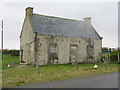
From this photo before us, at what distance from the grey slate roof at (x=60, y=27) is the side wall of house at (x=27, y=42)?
1.33 m

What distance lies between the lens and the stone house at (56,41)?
972 inches

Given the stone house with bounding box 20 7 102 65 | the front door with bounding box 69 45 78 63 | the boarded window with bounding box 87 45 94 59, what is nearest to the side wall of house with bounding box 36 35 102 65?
the stone house with bounding box 20 7 102 65

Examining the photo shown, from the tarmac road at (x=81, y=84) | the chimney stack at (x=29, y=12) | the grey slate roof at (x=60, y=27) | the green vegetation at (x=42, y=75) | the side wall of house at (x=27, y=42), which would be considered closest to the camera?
the tarmac road at (x=81, y=84)

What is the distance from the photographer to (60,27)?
91.2 ft

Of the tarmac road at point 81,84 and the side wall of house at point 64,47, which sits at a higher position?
the side wall of house at point 64,47

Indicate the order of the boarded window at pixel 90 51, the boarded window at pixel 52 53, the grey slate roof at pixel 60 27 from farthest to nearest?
the boarded window at pixel 90 51 → the grey slate roof at pixel 60 27 → the boarded window at pixel 52 53

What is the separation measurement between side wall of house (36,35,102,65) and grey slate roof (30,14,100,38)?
0.77m


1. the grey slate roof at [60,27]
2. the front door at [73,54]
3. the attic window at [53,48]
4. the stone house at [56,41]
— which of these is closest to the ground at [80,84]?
the stone house at [56,41]

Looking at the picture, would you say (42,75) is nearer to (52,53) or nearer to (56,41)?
(52,53)

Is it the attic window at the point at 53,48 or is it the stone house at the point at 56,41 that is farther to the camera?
the attic window at the point at 53,48

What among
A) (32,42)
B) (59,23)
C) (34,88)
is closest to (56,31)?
(59,23)

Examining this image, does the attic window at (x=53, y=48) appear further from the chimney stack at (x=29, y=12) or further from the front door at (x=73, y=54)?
the chimney stack at (x=29, y=12)

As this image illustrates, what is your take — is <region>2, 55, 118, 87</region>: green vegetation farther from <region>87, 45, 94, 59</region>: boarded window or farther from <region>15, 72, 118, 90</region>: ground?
<region>87, 45, 94, 59</region>: boarded window

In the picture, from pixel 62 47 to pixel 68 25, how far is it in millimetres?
4831
